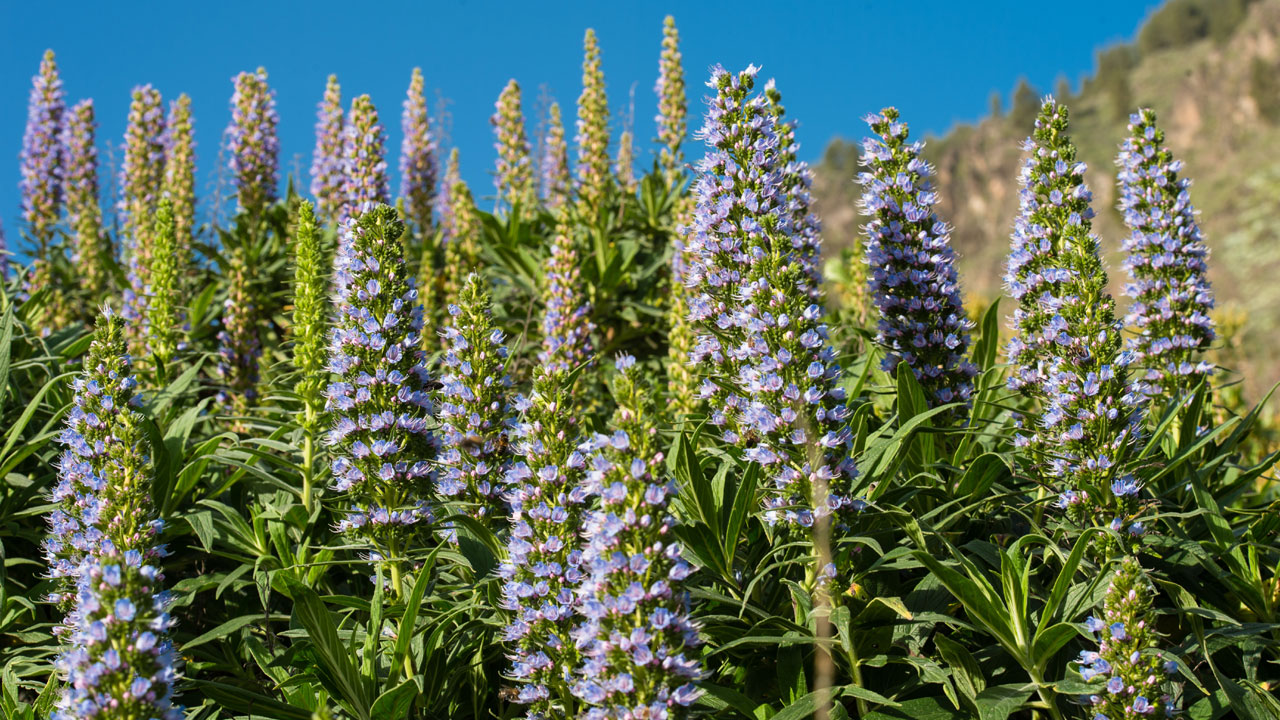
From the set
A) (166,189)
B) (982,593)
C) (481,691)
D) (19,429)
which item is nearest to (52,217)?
(166,189)

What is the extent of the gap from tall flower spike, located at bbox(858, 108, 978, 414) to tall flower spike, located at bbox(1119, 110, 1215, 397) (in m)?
1.14

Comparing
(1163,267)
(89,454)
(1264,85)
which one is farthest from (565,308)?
(1264,85)

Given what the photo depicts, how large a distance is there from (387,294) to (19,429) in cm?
180

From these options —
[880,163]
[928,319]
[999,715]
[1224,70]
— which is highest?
[1224,70]

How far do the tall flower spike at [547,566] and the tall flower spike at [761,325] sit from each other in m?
0.64

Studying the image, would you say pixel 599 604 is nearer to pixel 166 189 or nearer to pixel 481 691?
pixel 481 691

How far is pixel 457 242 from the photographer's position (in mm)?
8219

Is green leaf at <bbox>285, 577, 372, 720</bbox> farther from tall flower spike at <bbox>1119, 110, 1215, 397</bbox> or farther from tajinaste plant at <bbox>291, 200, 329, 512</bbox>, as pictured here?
tall flower spike at <bbox>1119, 110, 1215, 397</bbox>

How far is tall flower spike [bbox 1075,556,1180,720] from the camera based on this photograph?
2971mm

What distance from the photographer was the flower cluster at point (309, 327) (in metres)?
4.43

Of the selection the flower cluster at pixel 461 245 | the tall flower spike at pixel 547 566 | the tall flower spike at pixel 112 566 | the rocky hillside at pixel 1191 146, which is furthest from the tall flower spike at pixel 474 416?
the rocky hillside at pixel 1191 146

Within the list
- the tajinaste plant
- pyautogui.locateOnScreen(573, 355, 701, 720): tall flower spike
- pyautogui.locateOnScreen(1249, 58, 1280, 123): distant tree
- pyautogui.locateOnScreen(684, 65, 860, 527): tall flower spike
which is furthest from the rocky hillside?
pyautogui.locateOnScreen(573, 355, 701, 720): tall flower spike

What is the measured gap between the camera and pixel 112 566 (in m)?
2.53

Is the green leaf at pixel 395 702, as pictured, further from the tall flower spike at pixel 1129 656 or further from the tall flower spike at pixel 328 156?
the tall flower spike at pixel 328 156
